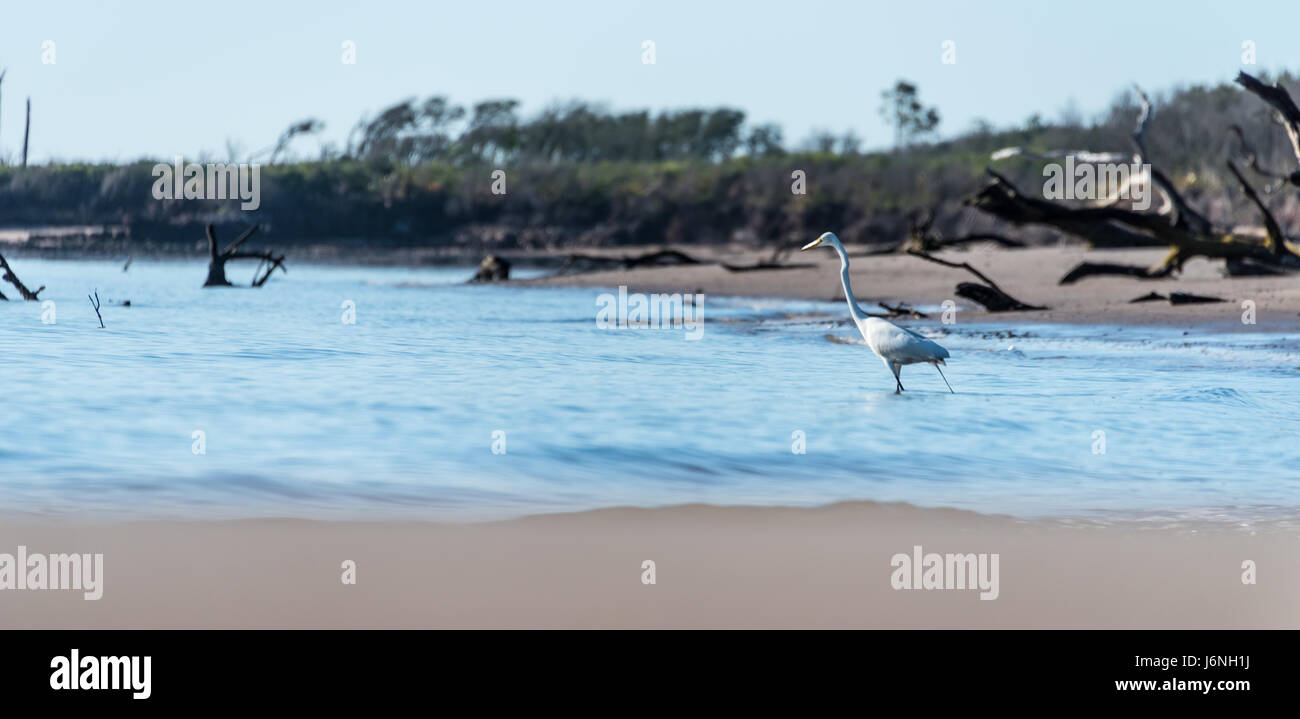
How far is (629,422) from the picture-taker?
8156 millimetres

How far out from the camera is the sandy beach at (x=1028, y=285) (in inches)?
557

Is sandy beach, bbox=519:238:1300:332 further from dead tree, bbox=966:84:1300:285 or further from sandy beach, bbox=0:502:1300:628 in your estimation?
sandy beach, bbox=0:502:1300:628

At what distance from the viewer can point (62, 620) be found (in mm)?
4020

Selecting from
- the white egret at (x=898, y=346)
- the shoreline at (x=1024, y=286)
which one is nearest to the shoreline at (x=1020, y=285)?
the shoreline at (x=1024, y=286)

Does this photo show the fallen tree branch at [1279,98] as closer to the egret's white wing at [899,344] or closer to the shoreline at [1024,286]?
the shoreline at [1024,286]

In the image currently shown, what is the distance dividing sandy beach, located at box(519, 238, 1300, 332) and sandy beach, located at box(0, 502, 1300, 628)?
8.40 metres

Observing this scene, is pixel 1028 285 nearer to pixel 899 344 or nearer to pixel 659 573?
pixel 899 344

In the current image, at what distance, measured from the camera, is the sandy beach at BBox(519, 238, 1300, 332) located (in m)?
14.2

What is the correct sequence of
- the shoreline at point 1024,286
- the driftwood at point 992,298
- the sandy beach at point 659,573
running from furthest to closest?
the driftwood at point 992,298 < the shoreline at point 1024,286 < the sandy beach at point 659,573

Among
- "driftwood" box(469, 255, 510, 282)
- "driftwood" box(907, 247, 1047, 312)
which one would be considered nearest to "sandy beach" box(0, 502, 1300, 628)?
"driftwood" box(907, 247, 1047, 312)

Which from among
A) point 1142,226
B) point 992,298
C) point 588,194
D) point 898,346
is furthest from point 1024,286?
point 588,194

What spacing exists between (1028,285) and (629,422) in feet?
38.7

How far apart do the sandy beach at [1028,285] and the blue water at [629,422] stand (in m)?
1.02
